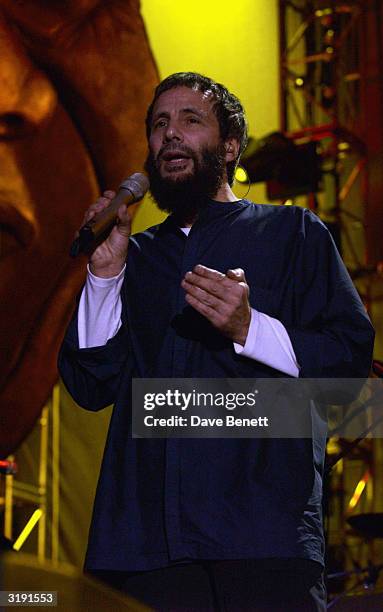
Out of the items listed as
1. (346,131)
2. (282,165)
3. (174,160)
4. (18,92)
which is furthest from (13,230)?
(346,131)

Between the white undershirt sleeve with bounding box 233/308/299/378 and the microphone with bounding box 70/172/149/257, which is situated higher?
the microphone with bounding box 70/172/149/257

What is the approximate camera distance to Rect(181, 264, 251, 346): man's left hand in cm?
131

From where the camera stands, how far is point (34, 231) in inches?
150

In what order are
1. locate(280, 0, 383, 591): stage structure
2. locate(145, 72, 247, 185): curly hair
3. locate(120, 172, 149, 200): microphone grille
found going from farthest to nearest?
locate(280, 0, 383, 591): stage structure → locate(145, 72, 247, 185): curly hair → locate(120, 172, 149, 200): microphone grille

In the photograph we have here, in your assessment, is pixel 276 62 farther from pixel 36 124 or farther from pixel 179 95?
pixel 179 95

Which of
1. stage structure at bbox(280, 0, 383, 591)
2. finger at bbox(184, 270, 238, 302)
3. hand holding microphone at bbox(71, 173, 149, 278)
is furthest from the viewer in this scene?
stage structure at bbox(280, 0, 383, 591)

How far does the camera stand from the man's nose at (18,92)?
3754mm

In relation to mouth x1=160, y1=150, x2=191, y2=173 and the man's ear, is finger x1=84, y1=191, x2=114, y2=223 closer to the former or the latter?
mouth x1=160, y1=150, x2=191, y2=173

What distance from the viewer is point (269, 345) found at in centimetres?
138

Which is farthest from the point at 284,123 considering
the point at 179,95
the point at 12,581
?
the point at 12,581

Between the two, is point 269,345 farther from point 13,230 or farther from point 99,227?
point 13,230

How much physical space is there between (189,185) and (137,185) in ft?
0.37

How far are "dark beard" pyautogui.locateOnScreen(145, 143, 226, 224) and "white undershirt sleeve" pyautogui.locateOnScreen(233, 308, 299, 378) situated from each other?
1.07 ft
